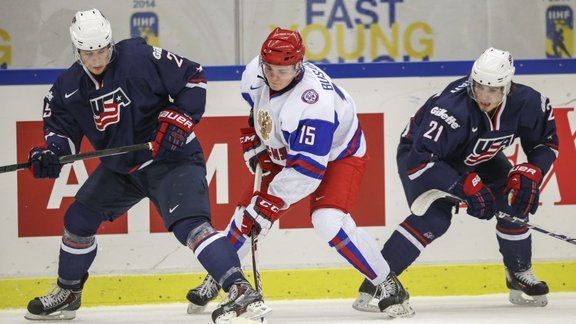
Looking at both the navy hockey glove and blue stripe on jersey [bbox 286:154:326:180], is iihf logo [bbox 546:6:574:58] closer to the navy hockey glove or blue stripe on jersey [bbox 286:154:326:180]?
blue stripe on jersey [bbox 286:154:326:180]

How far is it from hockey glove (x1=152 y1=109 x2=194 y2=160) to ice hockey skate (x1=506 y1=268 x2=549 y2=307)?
1564 mm

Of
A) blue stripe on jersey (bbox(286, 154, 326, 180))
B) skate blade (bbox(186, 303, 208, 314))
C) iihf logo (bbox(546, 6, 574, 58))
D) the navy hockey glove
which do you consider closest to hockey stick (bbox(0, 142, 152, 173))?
the navy hockey glove

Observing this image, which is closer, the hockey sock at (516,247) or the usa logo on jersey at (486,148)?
the usa logo on jersey at (486,148)

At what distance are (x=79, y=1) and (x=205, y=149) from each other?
1248mm

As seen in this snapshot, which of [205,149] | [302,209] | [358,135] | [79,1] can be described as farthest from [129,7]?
[358,135]

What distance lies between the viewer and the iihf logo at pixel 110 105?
4.34m

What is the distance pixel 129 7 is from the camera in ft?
19.9

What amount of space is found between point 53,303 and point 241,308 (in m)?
1.01

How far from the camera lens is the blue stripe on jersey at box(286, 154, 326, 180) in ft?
13.6

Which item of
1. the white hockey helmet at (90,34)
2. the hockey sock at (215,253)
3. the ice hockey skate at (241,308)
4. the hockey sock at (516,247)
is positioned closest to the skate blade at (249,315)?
the ice hockey skate at (241,308)

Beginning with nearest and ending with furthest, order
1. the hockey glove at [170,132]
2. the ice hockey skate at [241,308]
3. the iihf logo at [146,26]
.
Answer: the ice hockey skate at [241,308], the hockey glove at [170,132], the iihf logo at [146,26]

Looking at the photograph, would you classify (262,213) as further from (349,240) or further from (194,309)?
(194,309)

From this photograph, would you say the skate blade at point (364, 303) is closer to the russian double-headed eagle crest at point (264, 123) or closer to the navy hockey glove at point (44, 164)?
the russian double-headed eagle crest at point (264, 123)

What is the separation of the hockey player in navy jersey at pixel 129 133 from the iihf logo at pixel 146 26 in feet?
5.15
